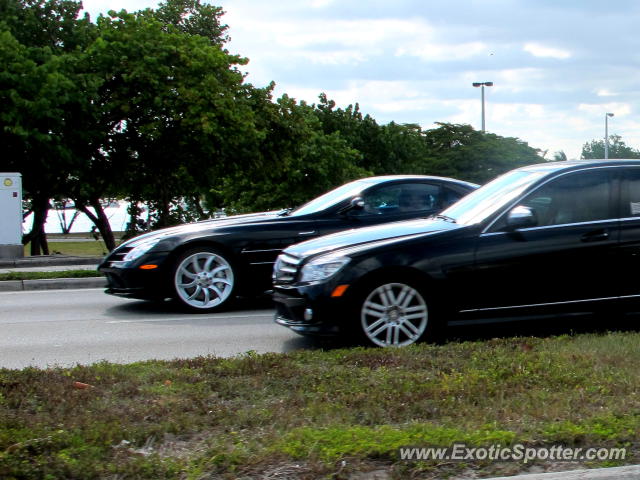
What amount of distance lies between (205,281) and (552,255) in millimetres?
4117

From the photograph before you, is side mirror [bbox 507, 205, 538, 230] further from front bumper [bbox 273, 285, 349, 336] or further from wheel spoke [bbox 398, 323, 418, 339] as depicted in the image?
front bumper [bbox 273, 285, 349, 336]

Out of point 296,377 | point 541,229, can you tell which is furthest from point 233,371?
point 541,229

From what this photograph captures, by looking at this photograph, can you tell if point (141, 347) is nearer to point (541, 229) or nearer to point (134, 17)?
point (541, 229)

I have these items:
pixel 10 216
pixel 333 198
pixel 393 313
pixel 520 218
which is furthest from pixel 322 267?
pixel 10 216

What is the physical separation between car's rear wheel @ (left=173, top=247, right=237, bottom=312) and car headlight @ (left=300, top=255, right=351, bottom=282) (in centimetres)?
267

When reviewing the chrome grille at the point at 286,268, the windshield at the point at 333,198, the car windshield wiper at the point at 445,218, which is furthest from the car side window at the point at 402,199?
the chrome grille at the point at 286,268

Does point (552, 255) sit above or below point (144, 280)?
above

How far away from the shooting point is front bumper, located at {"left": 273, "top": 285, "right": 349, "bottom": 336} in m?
7.35

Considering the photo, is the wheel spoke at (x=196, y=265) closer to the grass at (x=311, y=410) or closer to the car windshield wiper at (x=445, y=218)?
the car windshield wiper at (x=445, y=218)

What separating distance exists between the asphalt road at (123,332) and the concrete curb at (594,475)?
3797 mm

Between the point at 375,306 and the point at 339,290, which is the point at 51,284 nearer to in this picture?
the point at 339,290

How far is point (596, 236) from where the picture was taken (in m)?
7.80

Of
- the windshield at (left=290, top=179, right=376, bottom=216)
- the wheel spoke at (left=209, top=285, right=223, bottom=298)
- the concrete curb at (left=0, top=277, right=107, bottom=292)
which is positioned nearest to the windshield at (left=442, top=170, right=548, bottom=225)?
the windshield at (left=290, top=179, right=376, bottom=216)

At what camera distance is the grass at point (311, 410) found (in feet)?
13.6
